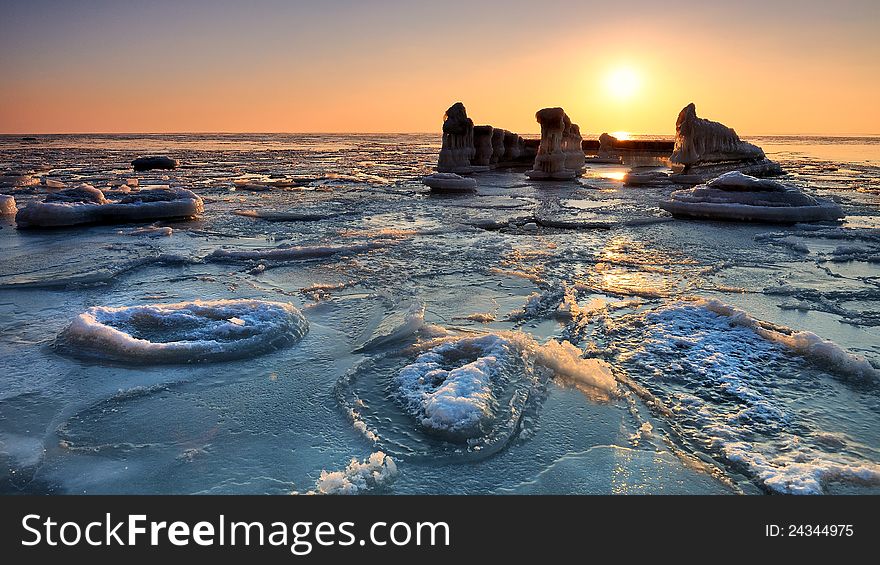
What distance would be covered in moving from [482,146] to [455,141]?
→ 19.3 ft

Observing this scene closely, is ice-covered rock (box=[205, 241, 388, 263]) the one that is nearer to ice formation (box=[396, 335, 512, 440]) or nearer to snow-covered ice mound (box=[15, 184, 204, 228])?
ice formation (box=[396, 335, 512, 440])

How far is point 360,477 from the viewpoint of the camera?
2.69 meters

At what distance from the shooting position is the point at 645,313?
5480 mm

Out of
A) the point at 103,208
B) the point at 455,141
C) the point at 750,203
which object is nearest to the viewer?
the point at 103,208

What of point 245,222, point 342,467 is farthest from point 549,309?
point 245,222

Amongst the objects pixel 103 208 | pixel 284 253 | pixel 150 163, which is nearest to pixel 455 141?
pixel 150 163

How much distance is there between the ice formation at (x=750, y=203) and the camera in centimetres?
1224

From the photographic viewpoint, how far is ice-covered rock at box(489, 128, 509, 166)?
3953 cm

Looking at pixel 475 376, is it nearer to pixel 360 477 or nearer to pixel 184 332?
pixel 360 477

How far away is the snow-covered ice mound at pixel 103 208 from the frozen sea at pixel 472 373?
322cm

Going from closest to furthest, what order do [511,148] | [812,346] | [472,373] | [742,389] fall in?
[742,389], [472,373], [812,346], [511,148]

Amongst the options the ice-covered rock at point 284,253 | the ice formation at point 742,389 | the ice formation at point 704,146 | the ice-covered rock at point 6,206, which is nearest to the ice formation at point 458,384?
the ice formation at point 742,389
